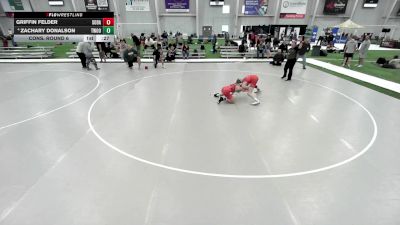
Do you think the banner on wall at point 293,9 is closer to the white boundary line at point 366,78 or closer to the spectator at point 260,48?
the spectator at point 260,48

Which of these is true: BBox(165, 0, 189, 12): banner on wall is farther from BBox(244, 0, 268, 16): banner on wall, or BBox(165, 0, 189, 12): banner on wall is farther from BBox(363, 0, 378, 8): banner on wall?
BBox(363, 0, 378, 8): banner on wall

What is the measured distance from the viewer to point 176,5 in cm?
3259

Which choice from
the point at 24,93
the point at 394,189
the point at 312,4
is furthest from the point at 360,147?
the point at 312,4

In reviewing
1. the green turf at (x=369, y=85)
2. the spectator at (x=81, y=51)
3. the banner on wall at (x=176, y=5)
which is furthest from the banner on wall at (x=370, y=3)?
the spectator at (x=81, y=51)

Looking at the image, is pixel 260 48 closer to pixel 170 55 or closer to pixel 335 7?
pixel 170 55

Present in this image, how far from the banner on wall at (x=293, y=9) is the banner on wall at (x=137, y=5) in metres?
19.2

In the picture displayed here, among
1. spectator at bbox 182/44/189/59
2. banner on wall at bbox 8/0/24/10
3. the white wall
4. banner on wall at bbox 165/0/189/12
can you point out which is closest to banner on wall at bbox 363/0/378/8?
the white wall

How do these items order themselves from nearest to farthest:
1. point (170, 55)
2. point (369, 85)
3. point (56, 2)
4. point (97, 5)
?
point (369, 85)
point (170, 55)
point (56, 2)
point (97, 5)

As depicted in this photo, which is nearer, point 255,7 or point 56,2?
point 56,2

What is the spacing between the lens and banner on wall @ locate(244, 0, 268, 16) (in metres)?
32.7

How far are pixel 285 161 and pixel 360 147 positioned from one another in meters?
2.27

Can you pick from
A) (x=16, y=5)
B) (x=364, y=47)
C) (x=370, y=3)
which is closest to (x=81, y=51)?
(x=364, y=47)
